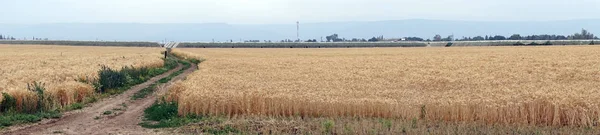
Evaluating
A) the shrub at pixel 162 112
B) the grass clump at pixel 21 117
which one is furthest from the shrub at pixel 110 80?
the shrub at pixel 162 112

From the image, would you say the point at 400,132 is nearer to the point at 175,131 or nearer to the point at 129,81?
the point at 175,131

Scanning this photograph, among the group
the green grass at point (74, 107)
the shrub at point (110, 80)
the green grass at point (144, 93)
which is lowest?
the green grass at point (144, 93)

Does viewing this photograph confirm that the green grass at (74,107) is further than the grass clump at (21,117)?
Yes

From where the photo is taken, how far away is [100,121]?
15.5 metres

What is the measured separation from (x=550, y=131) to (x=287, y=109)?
21.6ft

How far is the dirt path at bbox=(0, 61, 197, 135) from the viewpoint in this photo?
1378cm

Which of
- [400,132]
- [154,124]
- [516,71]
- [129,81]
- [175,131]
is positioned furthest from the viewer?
[516,71]

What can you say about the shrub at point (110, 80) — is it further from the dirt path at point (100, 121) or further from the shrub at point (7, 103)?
the shrub at point (7, 103)

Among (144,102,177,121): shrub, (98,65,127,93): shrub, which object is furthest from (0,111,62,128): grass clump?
(98,65,127,93): shrub

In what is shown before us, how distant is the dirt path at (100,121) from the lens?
13.8m

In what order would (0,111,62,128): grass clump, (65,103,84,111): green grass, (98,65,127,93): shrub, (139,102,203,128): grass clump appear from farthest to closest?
(98,65,127,93): shrub
(65,103,84,111): green grass
(0,111,62,128): grass clump
(139,102,203,128): grass clump

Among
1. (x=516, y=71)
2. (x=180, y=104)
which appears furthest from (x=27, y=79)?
(x=516, y=71)

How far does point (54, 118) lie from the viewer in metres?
15.9

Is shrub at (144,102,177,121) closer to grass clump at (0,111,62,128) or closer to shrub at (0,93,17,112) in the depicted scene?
grass clump at (0,111,62,128)
